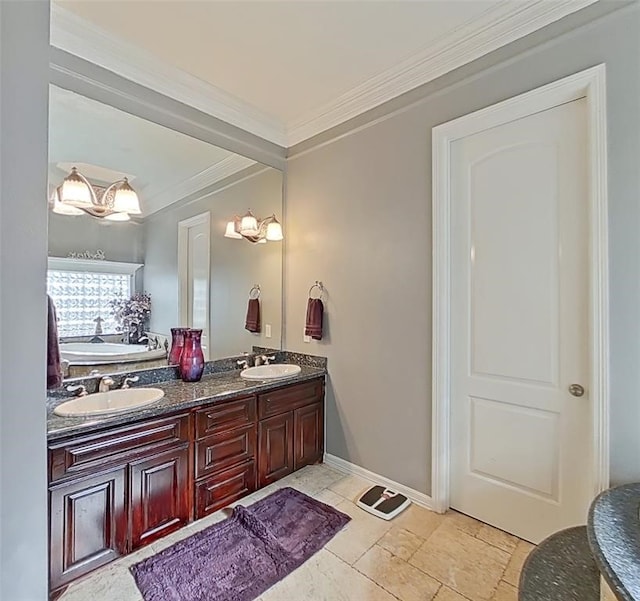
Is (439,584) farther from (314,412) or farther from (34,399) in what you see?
(34,399)

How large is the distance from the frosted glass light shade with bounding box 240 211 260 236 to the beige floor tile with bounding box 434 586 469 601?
2652mm

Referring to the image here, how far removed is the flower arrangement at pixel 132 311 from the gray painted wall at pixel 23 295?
1.76 metres

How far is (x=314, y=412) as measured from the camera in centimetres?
292

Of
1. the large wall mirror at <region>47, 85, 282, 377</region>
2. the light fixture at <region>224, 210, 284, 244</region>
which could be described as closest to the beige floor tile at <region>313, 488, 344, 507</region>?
the large wall mirror at <region>47, 85, 282, 377</region>

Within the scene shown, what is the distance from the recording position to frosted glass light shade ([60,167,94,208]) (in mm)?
2165

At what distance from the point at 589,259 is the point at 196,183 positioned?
102 inches

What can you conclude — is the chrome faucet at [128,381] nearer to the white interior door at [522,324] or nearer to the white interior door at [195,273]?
the white interior door at [195,273]

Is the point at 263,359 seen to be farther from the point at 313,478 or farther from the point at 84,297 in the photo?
the point at 84,297

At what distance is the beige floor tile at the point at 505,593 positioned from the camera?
5.39 feet

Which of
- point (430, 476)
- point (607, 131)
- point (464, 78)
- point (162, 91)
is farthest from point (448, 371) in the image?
point (162, 91)

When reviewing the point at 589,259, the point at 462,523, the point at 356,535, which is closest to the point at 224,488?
the point at 356,535

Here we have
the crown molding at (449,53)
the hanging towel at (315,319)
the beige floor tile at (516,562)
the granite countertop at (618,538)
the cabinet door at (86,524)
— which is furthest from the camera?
the hanging towel at (315,319)

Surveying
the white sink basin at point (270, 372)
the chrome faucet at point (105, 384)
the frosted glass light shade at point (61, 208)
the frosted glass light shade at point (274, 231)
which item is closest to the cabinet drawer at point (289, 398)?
the white sink basin at point (270, 372)

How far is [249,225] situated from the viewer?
3119mm
